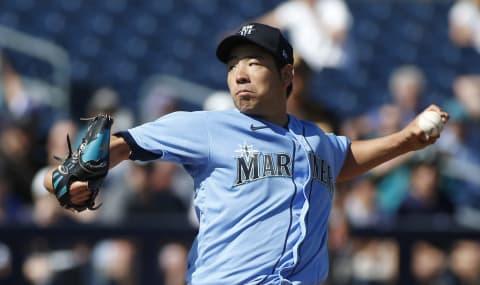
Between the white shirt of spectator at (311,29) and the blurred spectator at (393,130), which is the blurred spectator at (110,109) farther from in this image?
the blurred spectator at (393,130)

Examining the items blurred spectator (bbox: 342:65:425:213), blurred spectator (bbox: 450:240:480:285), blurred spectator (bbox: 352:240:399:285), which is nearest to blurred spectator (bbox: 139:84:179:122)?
blurred spectator (bbox: 342:65:425:213)

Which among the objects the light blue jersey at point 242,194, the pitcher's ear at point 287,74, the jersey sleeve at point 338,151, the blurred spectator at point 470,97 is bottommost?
the light blue jersey at point 242,194

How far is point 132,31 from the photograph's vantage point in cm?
1115

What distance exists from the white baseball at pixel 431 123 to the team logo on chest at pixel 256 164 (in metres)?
0.71

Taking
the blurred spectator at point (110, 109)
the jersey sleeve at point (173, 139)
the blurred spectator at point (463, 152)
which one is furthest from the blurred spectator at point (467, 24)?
the jersey sleeve at point (173, 139)

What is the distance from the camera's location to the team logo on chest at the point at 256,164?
3.78 metres

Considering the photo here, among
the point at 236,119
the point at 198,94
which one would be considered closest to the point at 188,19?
the point at 198,94

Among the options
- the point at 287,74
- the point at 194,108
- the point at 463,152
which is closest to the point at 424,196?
the point at 463,152

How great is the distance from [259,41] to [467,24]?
7.16 metres

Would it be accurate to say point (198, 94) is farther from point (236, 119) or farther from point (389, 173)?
point (236, 119)

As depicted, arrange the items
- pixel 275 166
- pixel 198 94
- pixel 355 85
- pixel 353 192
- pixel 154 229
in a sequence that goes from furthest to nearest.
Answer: pixel 355 85, pixel 198 94, pixel 353 192, pixel 154 229, pixel 275 166

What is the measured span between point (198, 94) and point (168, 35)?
3.75 feet

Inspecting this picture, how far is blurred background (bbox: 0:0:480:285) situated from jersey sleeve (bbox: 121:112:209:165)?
1.85 m

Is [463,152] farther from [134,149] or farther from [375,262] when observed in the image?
[134,149]
